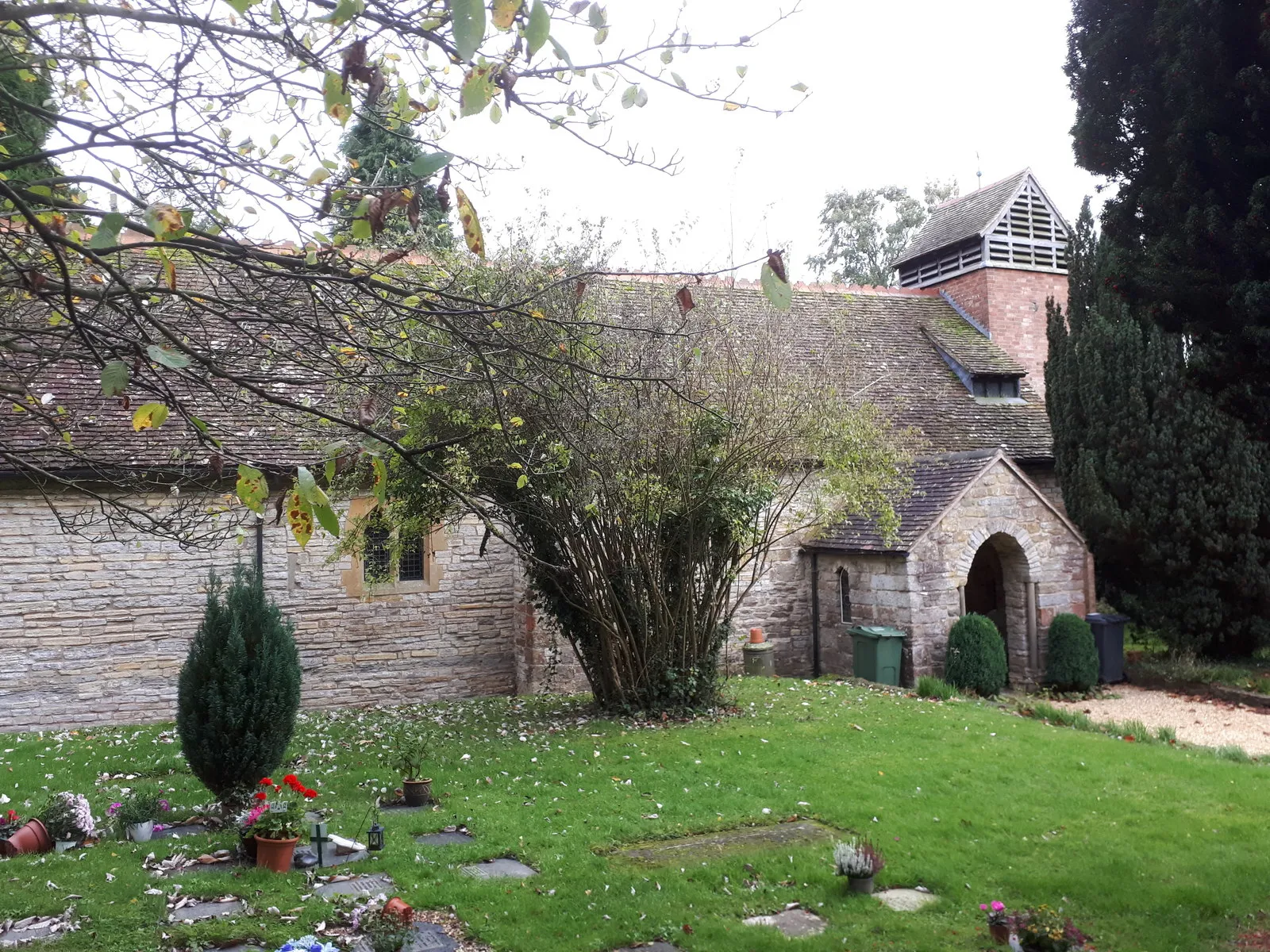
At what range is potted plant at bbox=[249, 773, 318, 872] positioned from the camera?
6.20m

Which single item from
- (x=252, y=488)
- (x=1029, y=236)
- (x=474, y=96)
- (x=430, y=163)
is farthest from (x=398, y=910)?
(x=1029, y=236)

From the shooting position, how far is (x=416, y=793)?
307 inches

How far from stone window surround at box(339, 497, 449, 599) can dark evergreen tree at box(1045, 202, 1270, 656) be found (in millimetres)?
10239

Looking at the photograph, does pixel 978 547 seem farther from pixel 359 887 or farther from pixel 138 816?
pixel 138 816

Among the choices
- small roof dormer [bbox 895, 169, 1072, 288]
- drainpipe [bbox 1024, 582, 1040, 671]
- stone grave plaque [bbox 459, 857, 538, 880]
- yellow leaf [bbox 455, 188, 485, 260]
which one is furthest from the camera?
small roof dormer [bbox 895, 169, 1072, 288]

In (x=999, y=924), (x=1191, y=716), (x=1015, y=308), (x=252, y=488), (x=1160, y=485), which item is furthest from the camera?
(x=1015, y=308)

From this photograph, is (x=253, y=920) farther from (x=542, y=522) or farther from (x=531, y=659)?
(x=531, y=659)

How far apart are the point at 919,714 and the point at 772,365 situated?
4405 mm

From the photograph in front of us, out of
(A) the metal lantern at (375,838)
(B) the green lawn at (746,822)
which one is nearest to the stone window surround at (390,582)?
(B) the green lawn at (746,822)

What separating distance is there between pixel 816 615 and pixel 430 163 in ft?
45.3

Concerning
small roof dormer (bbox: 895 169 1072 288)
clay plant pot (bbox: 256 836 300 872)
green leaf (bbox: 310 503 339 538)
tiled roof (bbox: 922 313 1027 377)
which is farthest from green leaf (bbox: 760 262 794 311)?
small roof dormer (bbox: 895 169 1072 288)

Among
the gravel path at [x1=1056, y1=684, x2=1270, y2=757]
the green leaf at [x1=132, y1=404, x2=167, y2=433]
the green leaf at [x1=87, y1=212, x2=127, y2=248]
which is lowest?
the gravel path at [x1=1056, y1=684, x2=1270, y2=757]

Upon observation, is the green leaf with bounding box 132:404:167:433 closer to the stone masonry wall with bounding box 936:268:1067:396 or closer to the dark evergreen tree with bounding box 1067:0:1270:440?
the dark evergreen tree with bounding box 1067:0:1270:440

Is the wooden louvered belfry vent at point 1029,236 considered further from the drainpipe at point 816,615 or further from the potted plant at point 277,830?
the potted plant at point 277,830
